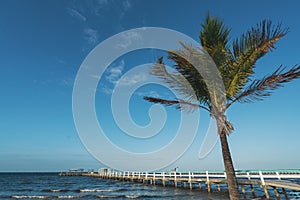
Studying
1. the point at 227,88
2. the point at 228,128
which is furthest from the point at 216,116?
the point at 227,88

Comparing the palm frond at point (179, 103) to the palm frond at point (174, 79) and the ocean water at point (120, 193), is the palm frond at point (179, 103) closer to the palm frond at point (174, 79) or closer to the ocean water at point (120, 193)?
the palm frond at point (174, 79)

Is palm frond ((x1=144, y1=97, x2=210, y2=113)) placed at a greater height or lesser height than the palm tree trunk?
greater

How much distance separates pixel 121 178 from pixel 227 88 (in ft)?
147

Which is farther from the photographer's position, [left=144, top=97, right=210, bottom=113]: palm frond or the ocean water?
the ocean water

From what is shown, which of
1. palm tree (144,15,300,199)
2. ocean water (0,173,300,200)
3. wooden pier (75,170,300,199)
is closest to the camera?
palm tree (144,15,300,199)

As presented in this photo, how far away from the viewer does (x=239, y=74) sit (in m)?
6.07

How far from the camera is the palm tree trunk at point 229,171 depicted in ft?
18.5

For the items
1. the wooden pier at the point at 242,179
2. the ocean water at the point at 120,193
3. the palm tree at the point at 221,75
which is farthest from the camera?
the ocean water at the point at 120,193

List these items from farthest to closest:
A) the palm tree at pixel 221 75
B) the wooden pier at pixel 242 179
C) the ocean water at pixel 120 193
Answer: the ocean water at pixel 120 193
the wooden pier at pixel 242 179
the palm tree at pixel 221 75

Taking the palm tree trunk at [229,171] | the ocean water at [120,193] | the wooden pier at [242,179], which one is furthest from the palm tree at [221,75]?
the ocean water at [120,193]

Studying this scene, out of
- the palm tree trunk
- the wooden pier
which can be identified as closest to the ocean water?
the wooden pier

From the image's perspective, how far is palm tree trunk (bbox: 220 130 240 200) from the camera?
18.5 ft

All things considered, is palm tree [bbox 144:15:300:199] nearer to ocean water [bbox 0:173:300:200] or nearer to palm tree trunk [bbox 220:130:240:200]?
palm tree trunk [bbox 220:130:240:200]

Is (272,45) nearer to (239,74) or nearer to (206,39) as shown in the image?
(239,74)
